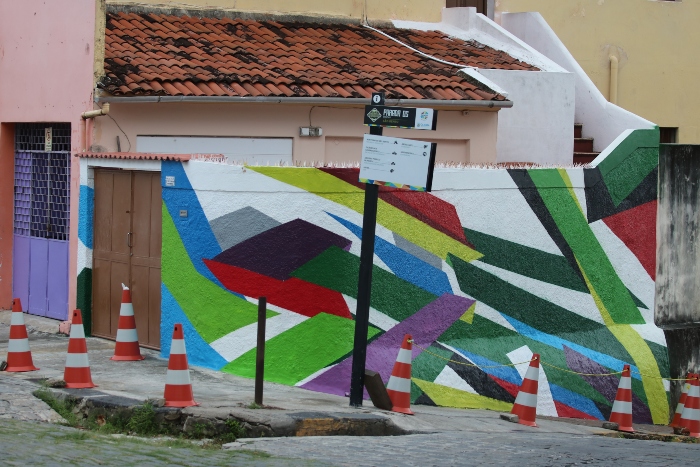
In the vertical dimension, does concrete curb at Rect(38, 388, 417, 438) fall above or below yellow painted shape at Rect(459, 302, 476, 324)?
below

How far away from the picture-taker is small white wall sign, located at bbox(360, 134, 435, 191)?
9.89 metres

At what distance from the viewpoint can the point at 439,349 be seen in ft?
39.2

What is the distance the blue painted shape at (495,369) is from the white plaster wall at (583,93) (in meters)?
5.74

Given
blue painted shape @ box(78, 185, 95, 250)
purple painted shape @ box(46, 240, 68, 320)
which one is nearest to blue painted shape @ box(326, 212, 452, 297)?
blue painted shape @ box(78, 185, 95, 250)

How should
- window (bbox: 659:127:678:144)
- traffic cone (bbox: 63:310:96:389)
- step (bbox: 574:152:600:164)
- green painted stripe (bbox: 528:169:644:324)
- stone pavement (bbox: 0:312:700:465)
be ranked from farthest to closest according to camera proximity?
1. window (bbox: 659:127:678:144)
2. step (bbox: 574:152:600:164)
3. green painted stripe (bbox: 528:169:644:324)
4. traffic cone (bbox: 63:310:96:389)
5. stone pavement (bbox: 0:312:700:465)

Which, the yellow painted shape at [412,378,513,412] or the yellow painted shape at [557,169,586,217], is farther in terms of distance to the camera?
the yellow painted shape at [557,169,586,217]

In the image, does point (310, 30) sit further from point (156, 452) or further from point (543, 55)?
point (156, 452)

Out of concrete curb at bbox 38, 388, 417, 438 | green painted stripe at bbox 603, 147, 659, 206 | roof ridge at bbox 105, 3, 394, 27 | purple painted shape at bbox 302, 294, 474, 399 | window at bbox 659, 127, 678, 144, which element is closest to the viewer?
concrete curb at bbox 38, 388, 417, 438

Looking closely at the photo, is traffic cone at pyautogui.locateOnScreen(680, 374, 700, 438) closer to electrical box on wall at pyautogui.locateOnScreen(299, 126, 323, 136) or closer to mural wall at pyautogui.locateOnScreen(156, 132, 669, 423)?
mural wall at pyautogui.locateOnScreen(156, 132, 669, 423)

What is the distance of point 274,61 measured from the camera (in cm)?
1571

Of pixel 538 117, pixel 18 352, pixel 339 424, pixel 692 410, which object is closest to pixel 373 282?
pixel 339 424

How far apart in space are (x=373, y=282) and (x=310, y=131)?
4.27 metres

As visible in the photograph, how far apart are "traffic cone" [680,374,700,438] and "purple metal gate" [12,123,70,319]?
7320 millimetres

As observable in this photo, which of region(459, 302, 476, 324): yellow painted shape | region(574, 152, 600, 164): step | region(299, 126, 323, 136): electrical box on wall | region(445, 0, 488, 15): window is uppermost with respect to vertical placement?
region(445, 0, 488, 15): window
